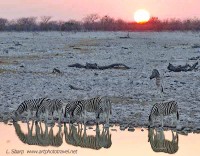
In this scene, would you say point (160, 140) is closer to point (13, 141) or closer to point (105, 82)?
point (13, 141)

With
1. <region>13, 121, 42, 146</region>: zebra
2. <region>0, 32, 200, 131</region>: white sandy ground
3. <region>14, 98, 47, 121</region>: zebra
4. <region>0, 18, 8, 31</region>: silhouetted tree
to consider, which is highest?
<region>14, 98, 47, 121</region>: zebra

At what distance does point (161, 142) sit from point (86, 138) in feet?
5.47

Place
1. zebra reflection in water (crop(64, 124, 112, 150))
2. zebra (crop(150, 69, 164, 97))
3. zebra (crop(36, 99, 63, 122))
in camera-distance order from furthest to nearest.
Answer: zebra (crop(150, 69, 164, 97)), zebra (crop(36, 99, 63, 122)), zebra reflection in water (crop(64, 124, 112, 150))

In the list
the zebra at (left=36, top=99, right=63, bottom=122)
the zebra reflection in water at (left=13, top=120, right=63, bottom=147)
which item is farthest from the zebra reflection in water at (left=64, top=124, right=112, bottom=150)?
the zebra at (left=36, top=99, right=63, bottom=122)

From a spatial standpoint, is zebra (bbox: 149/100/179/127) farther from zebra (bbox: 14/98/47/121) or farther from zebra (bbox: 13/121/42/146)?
zebra (bbox: 13/121/42/146)

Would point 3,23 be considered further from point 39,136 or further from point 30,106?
point 39,136

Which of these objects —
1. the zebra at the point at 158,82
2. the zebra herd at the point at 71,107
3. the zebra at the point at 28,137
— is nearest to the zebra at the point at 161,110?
the zebra herd at the point at 71,107

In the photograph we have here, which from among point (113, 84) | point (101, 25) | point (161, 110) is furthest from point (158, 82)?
point (101, 25)

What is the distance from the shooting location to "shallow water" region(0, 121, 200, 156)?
1155 centimetres

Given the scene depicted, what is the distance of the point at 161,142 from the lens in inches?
492

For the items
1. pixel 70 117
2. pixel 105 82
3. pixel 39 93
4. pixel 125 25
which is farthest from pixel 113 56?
pixel 125 25

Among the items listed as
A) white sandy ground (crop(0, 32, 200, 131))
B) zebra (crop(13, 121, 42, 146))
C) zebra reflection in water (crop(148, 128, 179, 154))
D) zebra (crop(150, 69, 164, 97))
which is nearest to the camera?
zebra reflection in water (crop(148, 128, 179, 154))

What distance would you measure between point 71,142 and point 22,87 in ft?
27.6

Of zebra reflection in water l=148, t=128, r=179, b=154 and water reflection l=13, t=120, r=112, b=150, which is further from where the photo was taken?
water reflection l=13, t=120, r=112, b=150
